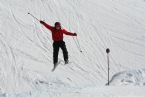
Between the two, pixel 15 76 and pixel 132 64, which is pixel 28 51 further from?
pixel 132 64

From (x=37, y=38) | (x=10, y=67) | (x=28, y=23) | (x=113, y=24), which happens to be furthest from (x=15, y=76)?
(x=113, y=24)

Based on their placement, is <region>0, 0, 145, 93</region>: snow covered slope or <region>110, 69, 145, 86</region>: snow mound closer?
<region>110, 69, 145, 86</region>: snow mound

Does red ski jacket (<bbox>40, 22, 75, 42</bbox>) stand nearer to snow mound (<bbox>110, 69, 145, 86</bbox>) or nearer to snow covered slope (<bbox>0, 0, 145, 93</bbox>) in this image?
snow mound (<bbox>110, 69, 145, 86</bbox>)

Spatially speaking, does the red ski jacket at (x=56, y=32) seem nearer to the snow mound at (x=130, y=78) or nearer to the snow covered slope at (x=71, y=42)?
the snow mound at (x=130, y=78)

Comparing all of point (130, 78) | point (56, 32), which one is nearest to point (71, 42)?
point (56, 32)

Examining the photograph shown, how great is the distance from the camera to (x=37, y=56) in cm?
2058

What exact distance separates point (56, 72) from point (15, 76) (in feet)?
6.18

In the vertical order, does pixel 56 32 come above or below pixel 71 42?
below

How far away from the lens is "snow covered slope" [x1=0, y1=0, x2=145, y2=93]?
61.9ft

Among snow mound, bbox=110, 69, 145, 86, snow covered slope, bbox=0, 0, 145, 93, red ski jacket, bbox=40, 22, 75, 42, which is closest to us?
snow mound, bbox=110, 69, 145, 86

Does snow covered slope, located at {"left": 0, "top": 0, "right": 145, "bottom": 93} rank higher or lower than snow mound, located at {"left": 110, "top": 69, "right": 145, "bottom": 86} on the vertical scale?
higher

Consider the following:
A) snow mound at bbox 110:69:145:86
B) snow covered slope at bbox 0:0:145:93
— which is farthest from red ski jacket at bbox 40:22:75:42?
snow covered slope at bbox 0:0:145:93

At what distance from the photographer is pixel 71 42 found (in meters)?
21.8

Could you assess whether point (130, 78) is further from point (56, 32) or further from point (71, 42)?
point (71, 42)
